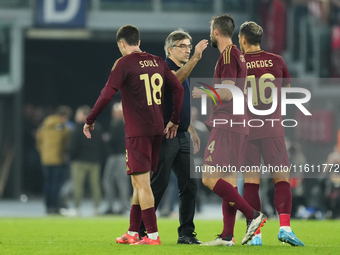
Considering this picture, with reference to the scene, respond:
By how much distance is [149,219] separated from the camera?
255 inches

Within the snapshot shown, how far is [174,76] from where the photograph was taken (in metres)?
6.67

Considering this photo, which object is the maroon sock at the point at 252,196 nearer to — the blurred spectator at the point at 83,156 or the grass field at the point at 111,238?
the grass field at the point at 111,238

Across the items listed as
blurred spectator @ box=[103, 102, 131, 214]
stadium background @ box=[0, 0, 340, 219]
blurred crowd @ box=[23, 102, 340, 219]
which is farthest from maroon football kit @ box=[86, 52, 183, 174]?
stadium background @ box=[0, 0, 340, 219]

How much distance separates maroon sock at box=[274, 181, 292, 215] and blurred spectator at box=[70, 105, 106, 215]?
22.9 feet

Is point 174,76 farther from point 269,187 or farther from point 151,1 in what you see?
point 151,1

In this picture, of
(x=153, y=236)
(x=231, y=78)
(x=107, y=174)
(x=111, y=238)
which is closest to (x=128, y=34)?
(x=231, y=78)

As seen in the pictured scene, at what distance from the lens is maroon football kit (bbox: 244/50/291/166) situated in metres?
6.74

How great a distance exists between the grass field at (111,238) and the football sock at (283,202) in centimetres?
30

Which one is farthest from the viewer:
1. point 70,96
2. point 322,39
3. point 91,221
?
point 70,96

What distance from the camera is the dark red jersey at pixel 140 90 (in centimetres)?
648

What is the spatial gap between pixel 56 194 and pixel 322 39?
7694 millimetres

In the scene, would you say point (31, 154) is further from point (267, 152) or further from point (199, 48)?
point (267, 152)

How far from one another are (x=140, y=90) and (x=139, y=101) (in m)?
0.11

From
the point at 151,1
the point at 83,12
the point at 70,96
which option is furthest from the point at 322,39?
the point at 70,96
